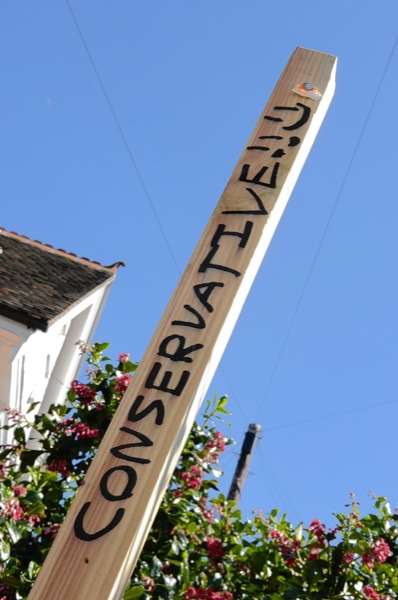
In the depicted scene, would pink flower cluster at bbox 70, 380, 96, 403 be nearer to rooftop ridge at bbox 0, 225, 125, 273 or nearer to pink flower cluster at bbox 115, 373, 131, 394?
pink flower cluster at bbox 115, 373, 131, 394

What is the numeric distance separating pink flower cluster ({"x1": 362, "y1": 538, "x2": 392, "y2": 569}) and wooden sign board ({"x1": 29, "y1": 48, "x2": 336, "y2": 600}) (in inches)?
91.6

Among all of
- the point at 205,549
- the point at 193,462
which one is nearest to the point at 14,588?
the point at 205,549

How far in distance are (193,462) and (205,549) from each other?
1.90 ft

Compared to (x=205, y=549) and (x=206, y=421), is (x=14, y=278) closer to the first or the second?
(x=206, y=421)

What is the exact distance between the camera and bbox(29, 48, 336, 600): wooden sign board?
1.51m

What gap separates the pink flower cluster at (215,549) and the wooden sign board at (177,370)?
270cm

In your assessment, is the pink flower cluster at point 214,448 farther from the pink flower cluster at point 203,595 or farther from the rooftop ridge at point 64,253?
the rooftop ridge at point 64,253

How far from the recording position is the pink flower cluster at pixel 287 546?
13.8 feet

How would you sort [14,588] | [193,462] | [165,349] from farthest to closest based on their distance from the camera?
[193,462] → [14,588] → [165,349]

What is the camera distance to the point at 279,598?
3.79 m

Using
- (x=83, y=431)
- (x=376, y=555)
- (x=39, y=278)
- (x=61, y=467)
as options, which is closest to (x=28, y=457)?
(x=61, y=467)

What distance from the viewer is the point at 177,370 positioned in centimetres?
172

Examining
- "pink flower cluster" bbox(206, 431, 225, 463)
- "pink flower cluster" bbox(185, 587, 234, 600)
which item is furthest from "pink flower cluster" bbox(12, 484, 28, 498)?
"pink flower cluster" bbox(206, 431, 225, 463)

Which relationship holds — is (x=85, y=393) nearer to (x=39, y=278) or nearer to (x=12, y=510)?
(x=12, y=510)
